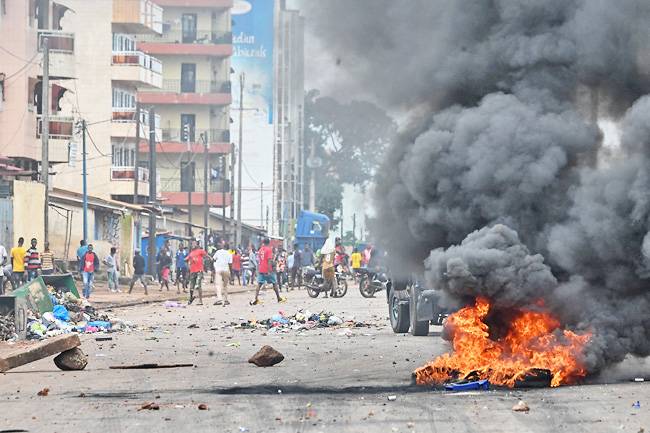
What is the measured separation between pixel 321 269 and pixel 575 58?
89.7 ft

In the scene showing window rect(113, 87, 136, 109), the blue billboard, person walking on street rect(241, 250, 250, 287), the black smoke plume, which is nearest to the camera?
the black smoke plume

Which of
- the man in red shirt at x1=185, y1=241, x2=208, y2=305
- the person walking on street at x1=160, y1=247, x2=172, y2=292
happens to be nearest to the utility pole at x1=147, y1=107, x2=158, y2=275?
the person walking on street at x1=160, y1=247, x2=172, y2=292

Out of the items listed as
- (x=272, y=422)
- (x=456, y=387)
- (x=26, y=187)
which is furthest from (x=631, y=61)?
(x=26, y=187)

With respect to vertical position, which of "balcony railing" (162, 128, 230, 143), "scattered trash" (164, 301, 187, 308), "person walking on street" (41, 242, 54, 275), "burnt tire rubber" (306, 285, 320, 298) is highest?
"balcony railing" (162, 128, 230, 143)

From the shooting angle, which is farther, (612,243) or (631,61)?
(631,61)

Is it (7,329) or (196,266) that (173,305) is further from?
(7,329)

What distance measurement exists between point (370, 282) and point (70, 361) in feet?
79.8

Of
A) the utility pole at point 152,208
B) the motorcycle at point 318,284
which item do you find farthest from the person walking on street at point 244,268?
the motorcycle at point 318,284

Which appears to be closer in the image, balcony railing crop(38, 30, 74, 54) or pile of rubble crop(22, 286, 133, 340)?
pile of rubble crop(22, 286, 133, 340)

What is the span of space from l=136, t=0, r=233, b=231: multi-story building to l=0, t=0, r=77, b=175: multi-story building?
37.5 m

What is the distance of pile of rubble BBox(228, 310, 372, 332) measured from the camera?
988 inches

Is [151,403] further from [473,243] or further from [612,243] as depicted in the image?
[612,243]

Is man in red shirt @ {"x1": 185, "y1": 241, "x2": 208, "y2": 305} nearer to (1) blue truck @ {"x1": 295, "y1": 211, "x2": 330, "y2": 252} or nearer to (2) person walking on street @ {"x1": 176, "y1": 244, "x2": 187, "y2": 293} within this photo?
(2) person walking on street @ {"x1": 176, "y1": 244, "x2": 187, "y2": 293}

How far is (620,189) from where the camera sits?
14.0 metres
